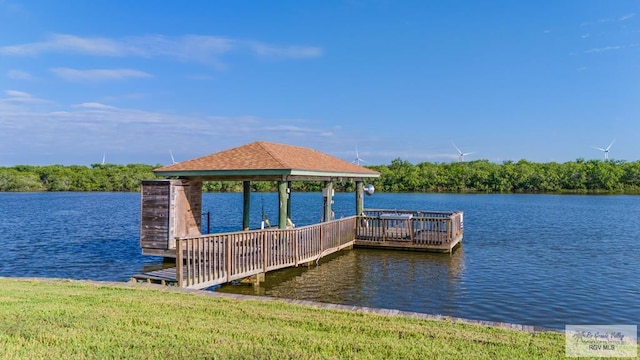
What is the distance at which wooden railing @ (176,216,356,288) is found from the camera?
9.09 m

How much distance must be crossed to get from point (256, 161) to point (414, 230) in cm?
707

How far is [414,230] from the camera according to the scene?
1666 cm

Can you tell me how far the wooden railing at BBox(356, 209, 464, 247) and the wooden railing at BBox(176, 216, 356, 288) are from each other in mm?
2706

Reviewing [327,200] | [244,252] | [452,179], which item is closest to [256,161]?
[244,252]

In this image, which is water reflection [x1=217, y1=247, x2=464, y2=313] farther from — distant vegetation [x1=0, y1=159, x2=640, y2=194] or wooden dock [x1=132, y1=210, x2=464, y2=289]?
distant vegetation [x1=0, y1=159, x2=640, y2=194]

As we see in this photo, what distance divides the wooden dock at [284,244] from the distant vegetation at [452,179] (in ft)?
183

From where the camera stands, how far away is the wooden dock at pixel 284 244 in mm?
9305

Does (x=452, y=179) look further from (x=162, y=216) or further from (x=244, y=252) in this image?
(x=244, y=252)

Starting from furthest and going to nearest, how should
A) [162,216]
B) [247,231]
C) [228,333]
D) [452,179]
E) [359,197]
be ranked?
[452,179], [359,197], [162,216], [247,231], [228,333]

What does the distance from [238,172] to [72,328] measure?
744 cm

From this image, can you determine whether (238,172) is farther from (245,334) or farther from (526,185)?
(526,185)

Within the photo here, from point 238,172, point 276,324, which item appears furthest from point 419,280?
point 276,324

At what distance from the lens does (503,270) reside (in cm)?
1309

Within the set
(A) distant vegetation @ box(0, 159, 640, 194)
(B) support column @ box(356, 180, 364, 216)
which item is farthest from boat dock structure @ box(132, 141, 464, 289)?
(A) distant vegetation @ box(0, 159, 640, 194)
